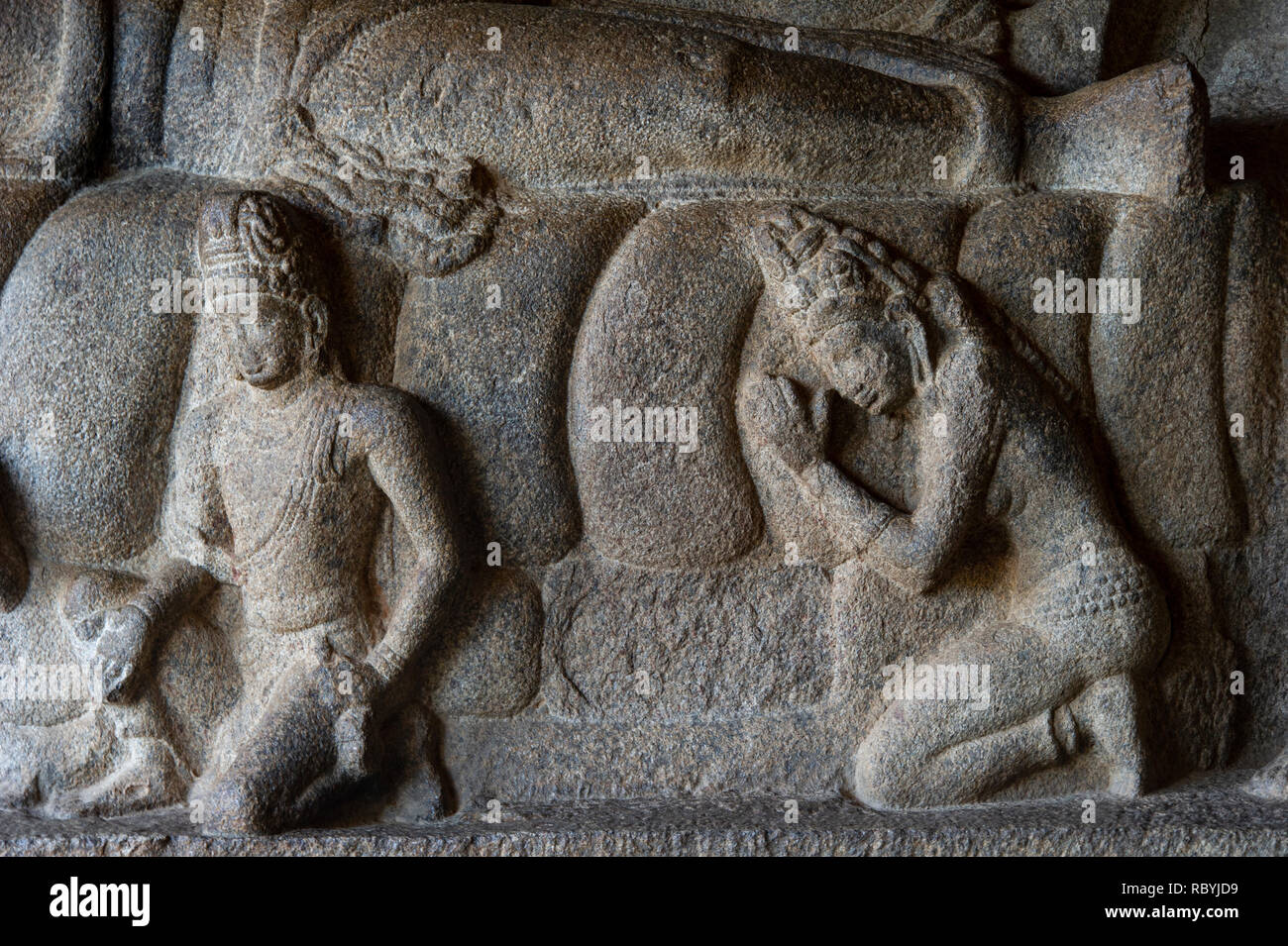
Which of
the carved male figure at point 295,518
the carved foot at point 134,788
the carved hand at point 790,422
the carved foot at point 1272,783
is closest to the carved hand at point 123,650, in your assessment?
the carved male figure at point 295,518

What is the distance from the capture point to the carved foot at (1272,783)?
325 centimetres

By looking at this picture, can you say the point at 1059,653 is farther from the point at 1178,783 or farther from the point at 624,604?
the point at 624,604

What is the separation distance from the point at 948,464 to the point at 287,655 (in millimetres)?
1537

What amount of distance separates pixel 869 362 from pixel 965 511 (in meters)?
0.40

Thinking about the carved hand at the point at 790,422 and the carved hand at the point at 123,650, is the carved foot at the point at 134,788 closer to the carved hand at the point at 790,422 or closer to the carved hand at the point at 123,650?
the carved hand at the point at 123,650

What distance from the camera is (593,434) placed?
10.6 ft

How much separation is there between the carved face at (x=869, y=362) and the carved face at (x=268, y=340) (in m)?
1.16

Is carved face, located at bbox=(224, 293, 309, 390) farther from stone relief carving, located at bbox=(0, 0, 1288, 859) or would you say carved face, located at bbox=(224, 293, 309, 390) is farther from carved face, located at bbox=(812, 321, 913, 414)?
carved face, located at bbox=(812, 321, 913, 414)

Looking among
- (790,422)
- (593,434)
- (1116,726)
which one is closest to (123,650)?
(593,434)

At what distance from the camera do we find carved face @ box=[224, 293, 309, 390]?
3.09m

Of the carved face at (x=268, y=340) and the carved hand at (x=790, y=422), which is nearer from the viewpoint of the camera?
the carved face at (x=268, y=340)

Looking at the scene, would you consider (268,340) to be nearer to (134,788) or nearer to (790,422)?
(134,788)

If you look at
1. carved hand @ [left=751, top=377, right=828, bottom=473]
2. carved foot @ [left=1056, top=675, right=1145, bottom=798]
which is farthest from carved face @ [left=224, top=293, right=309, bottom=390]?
carved foot @ [left=1056, top=675, right=1145, bottom=798]

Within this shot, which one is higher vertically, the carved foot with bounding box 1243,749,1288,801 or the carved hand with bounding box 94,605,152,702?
the carved hand with bounding box 94,605,152,702
